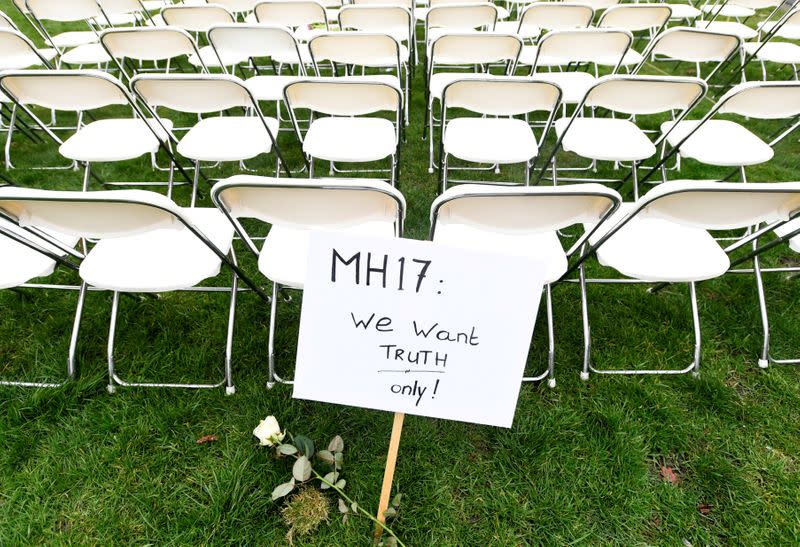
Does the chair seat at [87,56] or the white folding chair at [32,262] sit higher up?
the chair seat at [87,56]

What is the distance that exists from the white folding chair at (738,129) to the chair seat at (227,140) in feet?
7.95

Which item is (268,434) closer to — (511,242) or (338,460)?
(338,460)

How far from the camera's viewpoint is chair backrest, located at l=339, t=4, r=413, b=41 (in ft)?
10.7

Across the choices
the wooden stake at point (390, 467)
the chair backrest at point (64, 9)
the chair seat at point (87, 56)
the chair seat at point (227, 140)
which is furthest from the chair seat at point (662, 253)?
the chair backrest at point (64, 9)

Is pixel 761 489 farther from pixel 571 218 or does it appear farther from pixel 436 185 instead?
pixel 436 185

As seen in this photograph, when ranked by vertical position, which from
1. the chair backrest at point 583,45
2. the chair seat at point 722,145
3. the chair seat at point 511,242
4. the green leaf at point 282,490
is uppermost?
the chair backrest at point 583,45

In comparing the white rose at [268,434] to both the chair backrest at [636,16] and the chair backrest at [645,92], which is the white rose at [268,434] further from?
the chair backrest at [636,16]

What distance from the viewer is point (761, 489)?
175cm

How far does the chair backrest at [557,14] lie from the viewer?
134 inches

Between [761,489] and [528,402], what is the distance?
3.02ft

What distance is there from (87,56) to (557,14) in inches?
159

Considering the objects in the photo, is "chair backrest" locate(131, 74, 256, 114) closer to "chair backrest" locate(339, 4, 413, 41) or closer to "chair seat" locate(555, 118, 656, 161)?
"chair backrest" locate(339, 4, 413, 41)

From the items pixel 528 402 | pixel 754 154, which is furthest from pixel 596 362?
pixel 754 154

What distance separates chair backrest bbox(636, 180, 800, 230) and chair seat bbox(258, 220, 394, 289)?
3.16 ft
